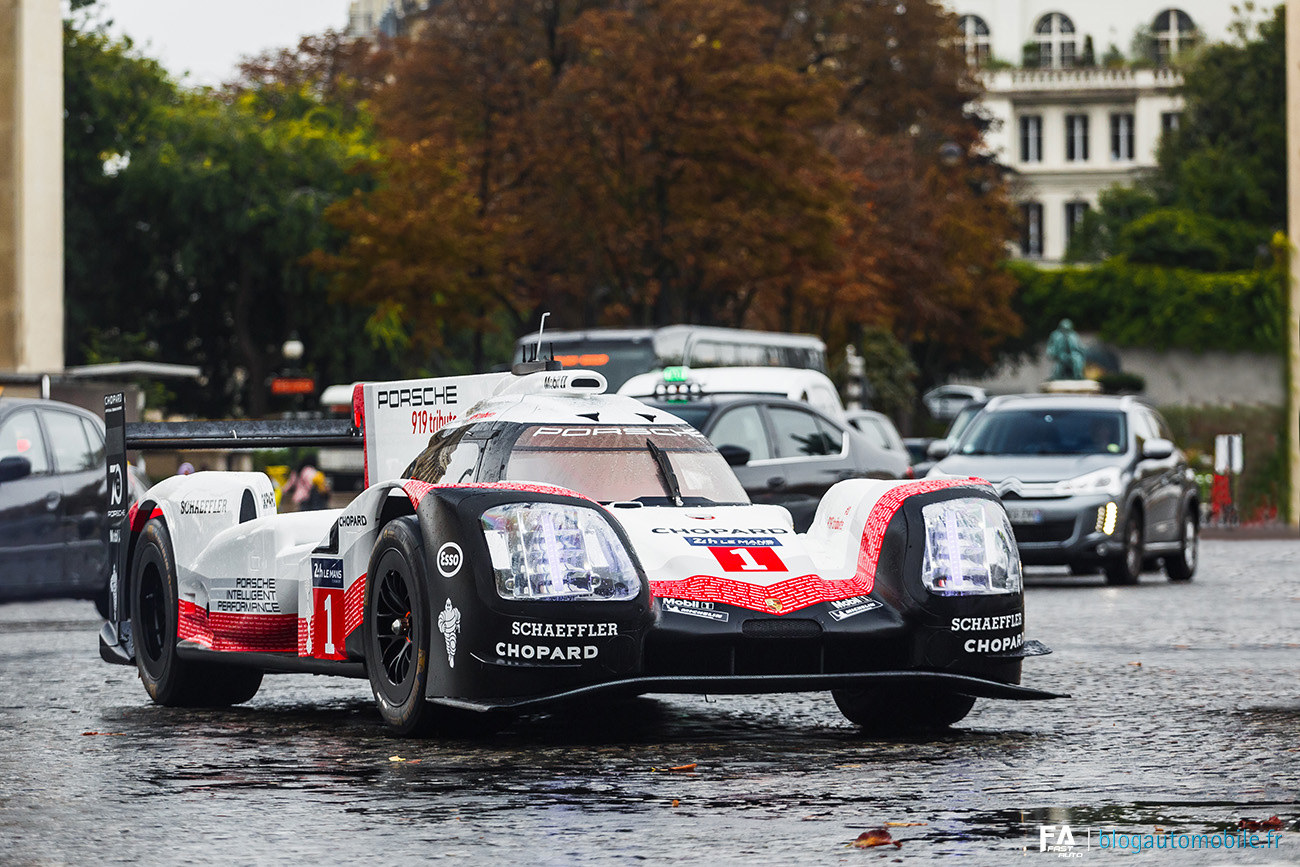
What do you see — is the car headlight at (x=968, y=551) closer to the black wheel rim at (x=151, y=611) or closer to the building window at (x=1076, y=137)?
the black wheel rim at (x=151, y=611)

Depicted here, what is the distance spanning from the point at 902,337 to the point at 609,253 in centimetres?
2667

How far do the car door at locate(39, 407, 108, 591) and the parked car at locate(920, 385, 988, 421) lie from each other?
193 feet

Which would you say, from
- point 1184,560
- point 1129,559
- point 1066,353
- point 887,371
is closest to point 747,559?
point 1129,559

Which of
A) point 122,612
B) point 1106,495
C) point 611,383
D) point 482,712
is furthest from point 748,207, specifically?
point 482,712

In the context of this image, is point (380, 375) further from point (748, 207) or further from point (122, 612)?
point (122, 612)

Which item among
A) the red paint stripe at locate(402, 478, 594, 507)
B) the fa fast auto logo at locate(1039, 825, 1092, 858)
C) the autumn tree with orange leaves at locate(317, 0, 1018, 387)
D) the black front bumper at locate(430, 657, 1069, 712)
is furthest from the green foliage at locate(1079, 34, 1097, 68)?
the fa fast auto logo at locate(1039, 825, 1092, 858)

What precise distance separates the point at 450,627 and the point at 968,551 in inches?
78.1

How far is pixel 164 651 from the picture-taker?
1033cm

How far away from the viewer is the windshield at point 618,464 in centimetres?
914

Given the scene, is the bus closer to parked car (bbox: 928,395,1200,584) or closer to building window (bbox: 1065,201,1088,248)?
parked car (bbox: 928,395,1200,584)

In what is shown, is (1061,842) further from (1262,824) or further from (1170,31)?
(1170,31)

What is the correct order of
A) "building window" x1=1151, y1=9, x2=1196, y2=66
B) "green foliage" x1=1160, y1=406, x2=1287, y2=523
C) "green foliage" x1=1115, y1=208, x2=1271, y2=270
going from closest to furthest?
"green foliage" x1=1160, y1=406, x2=1287, y2=523
"green foliage" x1=1115, y1=208, x2=1271, y2=270
"building window" x1=1151, y1=9, x2=1196, y2=66

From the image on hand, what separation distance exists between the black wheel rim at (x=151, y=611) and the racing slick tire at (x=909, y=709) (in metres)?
3.38

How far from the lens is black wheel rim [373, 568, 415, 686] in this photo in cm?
857
